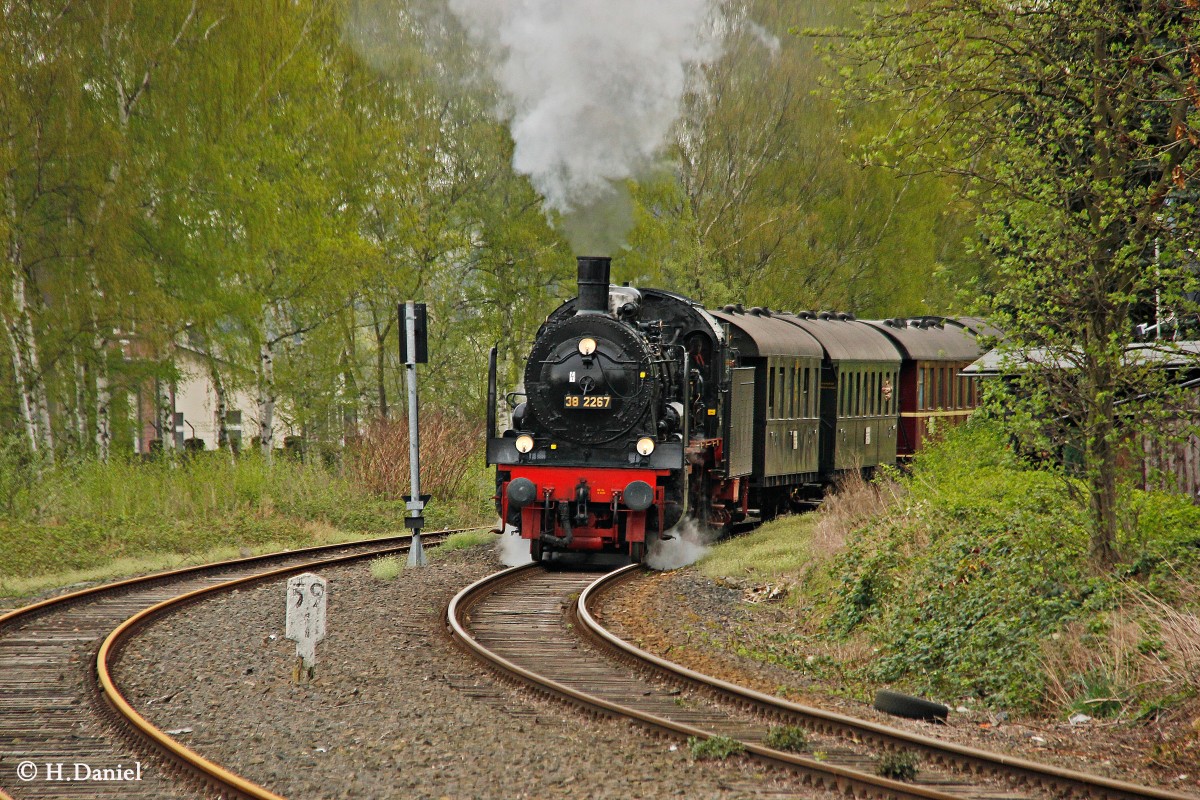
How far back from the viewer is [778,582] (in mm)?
12383

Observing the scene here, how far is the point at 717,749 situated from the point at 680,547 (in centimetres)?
779

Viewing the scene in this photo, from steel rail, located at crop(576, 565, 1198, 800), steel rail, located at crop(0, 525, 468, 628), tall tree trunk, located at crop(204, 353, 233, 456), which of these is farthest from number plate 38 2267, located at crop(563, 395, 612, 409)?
tall tree trunk, located at crop(204, 353, 233, 456)

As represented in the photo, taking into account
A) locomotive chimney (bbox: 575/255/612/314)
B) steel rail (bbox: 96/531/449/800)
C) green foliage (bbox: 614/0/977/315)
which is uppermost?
green foliage (bbox: 614/0/977/315)

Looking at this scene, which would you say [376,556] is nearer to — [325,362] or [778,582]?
[778,582]

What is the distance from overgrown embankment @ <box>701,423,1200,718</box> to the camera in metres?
7.63

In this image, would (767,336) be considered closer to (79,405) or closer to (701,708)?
(701,708)

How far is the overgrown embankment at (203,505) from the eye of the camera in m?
14.3

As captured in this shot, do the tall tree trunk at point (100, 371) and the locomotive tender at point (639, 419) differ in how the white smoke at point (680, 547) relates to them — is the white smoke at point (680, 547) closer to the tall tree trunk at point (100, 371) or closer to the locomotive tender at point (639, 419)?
the locomotive tender at point (639, 419)

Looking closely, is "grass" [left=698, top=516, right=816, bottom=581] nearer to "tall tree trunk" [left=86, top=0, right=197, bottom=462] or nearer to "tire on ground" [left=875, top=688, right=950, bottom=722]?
"tire on ground" [left=875, top=688, right=950, bottom=722]

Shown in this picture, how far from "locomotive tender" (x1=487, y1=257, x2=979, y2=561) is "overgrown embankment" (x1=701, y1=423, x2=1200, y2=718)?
1940 mm

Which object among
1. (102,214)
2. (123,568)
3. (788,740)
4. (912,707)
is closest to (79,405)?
(102,214)

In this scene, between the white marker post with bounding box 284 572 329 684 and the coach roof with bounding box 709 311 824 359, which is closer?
the white marker post with bounding box 284 572 329 684

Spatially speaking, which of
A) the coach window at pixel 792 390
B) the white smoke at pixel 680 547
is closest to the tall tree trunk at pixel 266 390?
the white smoke at pixel 680 547

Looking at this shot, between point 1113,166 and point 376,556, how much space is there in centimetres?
932
